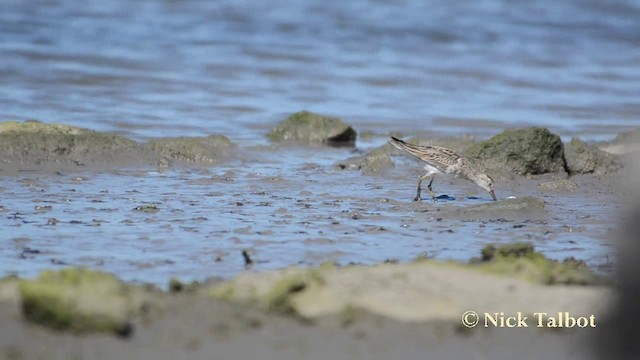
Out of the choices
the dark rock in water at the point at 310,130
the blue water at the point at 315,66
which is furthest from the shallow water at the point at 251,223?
the blue water at the point at 315,66

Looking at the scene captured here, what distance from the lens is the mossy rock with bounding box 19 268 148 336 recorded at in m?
5.44

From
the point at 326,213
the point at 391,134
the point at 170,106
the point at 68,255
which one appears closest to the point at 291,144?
the point at 391,134

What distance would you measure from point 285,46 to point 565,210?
10736 millimetres

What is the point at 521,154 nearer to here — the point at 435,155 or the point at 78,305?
the point at 435,155

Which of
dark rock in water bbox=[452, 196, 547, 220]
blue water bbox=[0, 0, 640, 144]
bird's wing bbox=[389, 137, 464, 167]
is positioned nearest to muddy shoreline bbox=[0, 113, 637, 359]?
dark rock in water bbox=[452, 196, 547, 220]

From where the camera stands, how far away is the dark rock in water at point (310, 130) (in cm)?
1234

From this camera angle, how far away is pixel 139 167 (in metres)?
10.5

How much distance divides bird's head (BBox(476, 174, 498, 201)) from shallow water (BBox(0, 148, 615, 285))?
0.47 feet

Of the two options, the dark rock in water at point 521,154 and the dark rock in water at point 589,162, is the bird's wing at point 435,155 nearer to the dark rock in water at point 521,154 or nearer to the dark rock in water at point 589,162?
the dark rock in water at point 521,154

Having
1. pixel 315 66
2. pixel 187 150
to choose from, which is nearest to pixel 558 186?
pixel 187 150

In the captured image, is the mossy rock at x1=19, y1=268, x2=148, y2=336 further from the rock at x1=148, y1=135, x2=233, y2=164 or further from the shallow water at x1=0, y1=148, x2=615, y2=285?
the rock at x1=148, y1=135, x2=233, y2=164

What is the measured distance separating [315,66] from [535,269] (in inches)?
449

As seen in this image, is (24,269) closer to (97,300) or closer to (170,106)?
(97,300)

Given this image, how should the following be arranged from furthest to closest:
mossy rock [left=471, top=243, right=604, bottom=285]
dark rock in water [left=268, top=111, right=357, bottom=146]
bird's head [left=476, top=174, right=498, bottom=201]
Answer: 1. dark rock in water [left=268, top=111, right=357, bottom=146]
2. bird's head [left=476, top=174, right=498, bottom=201]
3. mossy rock [left=471, top=243, right=604, bottom=285]
